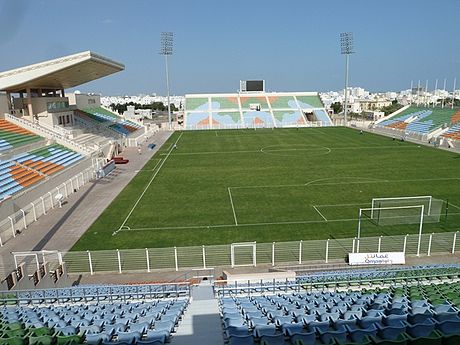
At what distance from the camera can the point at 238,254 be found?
15852mm

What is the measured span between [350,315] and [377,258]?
28.2 feet

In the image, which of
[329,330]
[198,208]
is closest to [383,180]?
[198,208]

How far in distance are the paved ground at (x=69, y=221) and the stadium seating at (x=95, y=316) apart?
12.3ft

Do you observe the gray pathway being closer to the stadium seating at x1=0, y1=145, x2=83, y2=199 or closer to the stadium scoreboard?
the stadium seating at x1=0, y1=145, x2=83, y2=199

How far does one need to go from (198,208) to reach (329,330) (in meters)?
16.7

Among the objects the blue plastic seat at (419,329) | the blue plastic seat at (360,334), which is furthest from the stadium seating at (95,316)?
the blue plastic seat at (419,329)

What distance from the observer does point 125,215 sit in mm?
22328

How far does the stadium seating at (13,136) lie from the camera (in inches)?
1195

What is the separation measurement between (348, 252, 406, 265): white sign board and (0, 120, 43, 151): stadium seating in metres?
27.0

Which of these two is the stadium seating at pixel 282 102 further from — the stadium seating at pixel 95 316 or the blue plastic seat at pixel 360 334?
the blue plastic seat at pixel 360 334

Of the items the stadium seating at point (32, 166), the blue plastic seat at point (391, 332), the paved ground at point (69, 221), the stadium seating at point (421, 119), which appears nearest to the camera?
the blue plastic seat at point (391, 332)

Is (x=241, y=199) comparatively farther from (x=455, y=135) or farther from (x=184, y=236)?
(x=455, y=135)

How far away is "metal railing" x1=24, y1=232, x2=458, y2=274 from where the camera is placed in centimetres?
1530

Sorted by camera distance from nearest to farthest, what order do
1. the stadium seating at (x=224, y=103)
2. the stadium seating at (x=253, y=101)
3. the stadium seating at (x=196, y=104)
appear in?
the stadium seating at (x=196, y=104), the stadium seating at (x=224, y=103), the stadium seating at (x=253, y=101)
